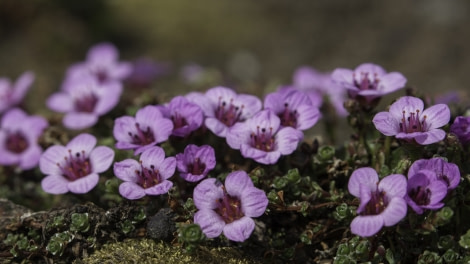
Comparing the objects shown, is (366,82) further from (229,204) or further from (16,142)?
(16,142)

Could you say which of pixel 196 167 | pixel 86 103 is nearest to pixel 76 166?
pixel 196 167

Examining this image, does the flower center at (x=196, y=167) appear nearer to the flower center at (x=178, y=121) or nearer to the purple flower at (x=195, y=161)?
the purple flower at (x=195, y=161)

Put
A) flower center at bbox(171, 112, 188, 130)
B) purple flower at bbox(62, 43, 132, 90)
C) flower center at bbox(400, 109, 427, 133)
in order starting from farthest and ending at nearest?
purple flower at bbox(62, 43, 132, 90) → flower center at bbox(171, 112, 188, 130) → flower center at bbox(400, 109, 427, 133)

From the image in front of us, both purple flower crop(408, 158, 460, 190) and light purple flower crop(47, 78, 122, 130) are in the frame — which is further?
light purple flower crop(47, 78, 122, 130)

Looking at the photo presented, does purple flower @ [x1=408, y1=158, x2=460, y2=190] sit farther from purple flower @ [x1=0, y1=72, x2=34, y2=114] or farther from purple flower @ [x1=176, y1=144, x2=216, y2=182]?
purple flower @ [x1=0, y1=72, x2=34, y2=114]

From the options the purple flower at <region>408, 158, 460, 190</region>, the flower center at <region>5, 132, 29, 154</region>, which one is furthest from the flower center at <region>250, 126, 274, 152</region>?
the flower center at <region>5, 132, 29, 154</region>

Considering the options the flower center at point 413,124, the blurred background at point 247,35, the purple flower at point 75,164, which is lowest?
the blurred background at point 247,35

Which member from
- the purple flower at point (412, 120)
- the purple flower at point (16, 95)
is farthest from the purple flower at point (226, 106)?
the purple flower at point (16, 95)
